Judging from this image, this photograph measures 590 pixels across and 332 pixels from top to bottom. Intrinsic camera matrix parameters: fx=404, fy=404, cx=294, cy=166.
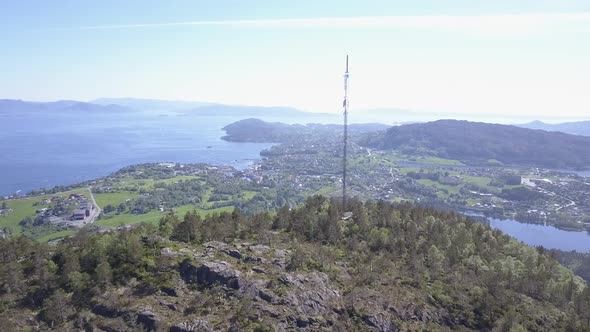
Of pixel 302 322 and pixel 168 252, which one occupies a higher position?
pixel 168 252

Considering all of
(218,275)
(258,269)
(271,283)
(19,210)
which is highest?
(218,275)

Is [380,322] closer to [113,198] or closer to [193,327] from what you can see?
[193,327]

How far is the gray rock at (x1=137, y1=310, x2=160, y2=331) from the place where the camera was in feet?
78.6

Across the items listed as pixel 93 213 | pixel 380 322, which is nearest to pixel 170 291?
pixel 380 322

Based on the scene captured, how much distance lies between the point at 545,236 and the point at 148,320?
10034cm

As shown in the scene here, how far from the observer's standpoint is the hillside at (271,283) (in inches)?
984

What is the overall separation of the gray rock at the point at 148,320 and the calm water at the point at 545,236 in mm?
89385

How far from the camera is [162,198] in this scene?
330 ft

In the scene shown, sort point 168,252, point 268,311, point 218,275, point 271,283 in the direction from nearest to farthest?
point 268,311 → point 218,275 → point 271,283 → point 168,252

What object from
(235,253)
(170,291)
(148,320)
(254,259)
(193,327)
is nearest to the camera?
(193,327)

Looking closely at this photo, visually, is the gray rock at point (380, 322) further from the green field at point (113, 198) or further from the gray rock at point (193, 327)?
the green field at point (113, 198)

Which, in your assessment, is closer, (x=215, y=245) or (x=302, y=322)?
(x=302, y=322)

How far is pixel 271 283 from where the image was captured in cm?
2875

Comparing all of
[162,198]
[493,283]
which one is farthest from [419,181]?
[493,283]
